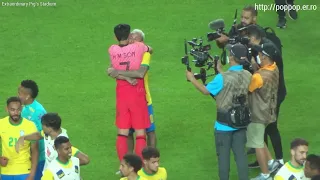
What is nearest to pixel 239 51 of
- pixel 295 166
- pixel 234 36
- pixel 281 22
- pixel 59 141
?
pixel 234 36

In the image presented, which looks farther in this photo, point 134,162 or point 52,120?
point 52,120

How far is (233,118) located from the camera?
969 cm

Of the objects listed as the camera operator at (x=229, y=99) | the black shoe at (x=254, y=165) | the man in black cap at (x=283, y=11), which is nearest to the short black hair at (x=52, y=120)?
the camera operator at (x=229, y=99)

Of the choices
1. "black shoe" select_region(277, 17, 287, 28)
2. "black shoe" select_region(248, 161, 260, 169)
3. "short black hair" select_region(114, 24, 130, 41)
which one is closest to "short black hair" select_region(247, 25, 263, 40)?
"short black hair" select_region(114, 24, 130, 41)

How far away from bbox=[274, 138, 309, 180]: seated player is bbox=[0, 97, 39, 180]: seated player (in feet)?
9.22

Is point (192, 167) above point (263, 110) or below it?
below

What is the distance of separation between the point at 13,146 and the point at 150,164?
5.38 ft

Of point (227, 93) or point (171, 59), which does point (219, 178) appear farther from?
point (171, 59)

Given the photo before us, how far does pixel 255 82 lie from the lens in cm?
997

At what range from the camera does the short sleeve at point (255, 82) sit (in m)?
9.95

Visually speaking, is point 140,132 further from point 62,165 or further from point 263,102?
point 62,165

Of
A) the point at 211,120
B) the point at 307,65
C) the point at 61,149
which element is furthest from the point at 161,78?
the point at 61,149

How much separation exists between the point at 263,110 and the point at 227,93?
0.78 meters
